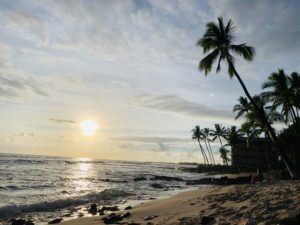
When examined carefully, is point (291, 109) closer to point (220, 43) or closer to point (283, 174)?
point (283, 174)

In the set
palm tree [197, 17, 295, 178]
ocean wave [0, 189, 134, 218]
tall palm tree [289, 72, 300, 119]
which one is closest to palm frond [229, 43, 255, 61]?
palm tree [197, 17, 295, 178]

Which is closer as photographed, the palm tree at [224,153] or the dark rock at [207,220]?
the dark rock at [207,220]

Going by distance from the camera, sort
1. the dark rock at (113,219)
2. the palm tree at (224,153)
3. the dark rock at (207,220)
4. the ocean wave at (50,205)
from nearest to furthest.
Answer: the dark rock at (207,220), the dark rock at (113,219), the ocean wave at (50,205), the palm tree at (224,153)

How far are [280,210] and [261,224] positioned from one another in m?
1.40

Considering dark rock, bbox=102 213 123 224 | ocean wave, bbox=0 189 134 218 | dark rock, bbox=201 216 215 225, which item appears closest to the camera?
dark rock, bbox=201 216 215 225

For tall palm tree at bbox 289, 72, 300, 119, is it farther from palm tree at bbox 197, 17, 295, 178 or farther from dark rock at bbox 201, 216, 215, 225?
dark rock at bbox 201, 216, 215, 225

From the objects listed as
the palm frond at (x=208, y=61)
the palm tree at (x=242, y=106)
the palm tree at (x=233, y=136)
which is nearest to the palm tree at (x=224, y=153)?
the palm tree at (x=233, y=136)

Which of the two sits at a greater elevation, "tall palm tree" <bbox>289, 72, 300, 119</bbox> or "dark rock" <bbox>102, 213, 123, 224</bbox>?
"tall palm tree" <bbox>289, 72, 300, 119</bbox>

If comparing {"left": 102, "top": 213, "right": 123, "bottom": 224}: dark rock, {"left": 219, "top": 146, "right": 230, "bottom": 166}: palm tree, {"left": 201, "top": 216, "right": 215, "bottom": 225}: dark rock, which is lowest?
{"left": 102, "top": 213, "right": 123, "bottom": 224}: dark rock

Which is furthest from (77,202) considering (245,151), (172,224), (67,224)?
(245,151)

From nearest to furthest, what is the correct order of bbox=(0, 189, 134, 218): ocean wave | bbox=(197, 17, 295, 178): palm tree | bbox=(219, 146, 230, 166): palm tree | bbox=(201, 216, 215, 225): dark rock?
bbox=(201, 216, 215, 225): dark rock
bbox=(0, 189, 134, 218): ocean wave
bbox=(197, 17, 295, 178): palm tree
bbox=(219, 146, 230, 166): palm tree

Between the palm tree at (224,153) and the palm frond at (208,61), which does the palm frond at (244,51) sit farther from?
the palm tree at (224,153)

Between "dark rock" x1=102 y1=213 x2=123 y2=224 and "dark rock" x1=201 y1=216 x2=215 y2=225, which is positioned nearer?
"dark rock" x1=201 y1=216 x2=215 y2=225

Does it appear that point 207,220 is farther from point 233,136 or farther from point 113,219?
point 233,136
